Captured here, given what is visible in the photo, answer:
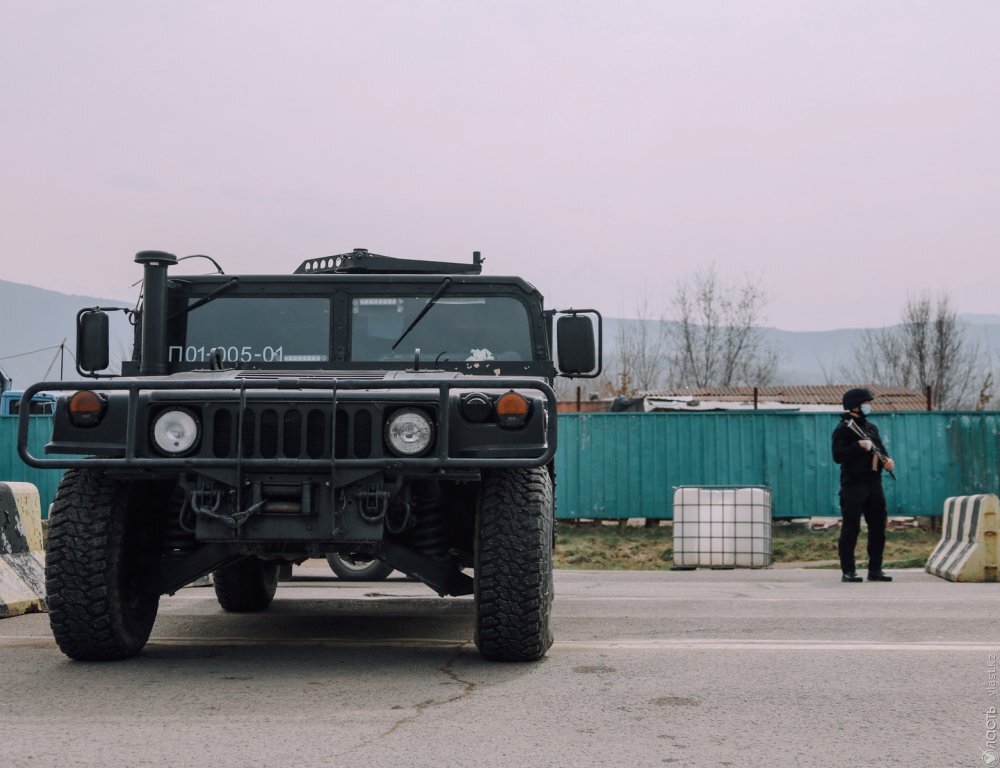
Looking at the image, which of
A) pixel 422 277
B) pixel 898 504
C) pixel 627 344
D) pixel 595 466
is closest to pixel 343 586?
pixel 422 277

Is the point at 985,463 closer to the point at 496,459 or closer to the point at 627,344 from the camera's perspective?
the point at 496,459

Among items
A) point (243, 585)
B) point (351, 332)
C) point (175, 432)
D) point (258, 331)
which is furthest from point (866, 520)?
point (175, 432)

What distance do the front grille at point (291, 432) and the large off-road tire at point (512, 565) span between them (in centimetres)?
61

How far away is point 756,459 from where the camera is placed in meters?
18.2

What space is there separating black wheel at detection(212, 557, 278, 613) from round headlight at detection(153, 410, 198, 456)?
266 cm

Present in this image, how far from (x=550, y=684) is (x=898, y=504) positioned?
14.4 meters

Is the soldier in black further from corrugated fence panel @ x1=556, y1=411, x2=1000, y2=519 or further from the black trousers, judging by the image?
corrugated fence panel @ x1=556, y1=411, x2=1000, y2=519

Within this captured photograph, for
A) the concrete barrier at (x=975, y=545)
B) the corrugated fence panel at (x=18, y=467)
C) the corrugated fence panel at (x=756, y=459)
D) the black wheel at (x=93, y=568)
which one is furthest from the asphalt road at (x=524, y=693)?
the corrugated fence panel at (x=18, y=467)

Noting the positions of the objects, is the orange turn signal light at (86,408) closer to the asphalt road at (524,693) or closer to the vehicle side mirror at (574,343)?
the asphalt road at (524,693)

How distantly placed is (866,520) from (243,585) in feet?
18.5

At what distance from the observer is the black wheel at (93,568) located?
200 inches

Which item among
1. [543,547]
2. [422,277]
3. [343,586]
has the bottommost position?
[343,586]

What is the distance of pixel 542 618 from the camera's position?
519 centimetres

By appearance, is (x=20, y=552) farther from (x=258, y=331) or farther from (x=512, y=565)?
(x=512, y=565)
